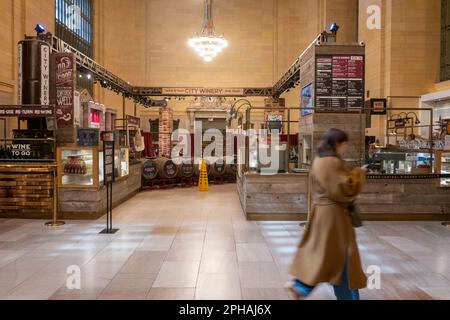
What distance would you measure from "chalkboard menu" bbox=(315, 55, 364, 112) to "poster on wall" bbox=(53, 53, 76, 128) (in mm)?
5817

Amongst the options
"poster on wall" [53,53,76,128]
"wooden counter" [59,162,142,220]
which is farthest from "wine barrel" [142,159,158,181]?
"wooden counter" [59,162,142,220]

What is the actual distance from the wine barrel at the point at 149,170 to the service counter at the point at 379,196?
6841mm

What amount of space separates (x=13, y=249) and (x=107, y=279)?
233cm

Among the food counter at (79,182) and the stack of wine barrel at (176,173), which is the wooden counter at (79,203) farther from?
the stack of wine barrel at (176,173)

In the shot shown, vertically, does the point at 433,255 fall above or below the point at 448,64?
below

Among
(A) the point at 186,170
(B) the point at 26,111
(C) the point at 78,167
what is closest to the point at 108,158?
(C) the point at 78,167

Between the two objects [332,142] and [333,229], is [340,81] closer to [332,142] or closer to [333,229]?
[332,142]

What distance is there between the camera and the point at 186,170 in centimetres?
1638

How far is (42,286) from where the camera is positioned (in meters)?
4.80

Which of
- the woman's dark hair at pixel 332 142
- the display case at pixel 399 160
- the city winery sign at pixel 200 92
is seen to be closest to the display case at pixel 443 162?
the display case at pixel 399 160

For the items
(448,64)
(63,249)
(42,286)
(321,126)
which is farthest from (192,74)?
(42,286)

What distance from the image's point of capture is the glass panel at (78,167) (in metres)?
9.02

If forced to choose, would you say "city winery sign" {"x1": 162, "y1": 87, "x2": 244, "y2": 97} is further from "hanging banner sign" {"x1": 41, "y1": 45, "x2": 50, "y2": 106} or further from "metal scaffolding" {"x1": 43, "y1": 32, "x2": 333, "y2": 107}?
"hanging banner sign" {"x1": 41, "y1": 45, "x2": 50, "y2": 106}
